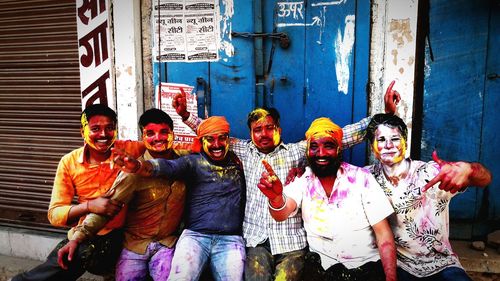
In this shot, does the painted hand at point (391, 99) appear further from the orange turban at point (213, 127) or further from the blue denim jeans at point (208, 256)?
the blue denim jeans at point (208, 256)

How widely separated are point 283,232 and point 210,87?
5.45 ft

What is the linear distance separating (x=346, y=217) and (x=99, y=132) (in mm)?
1954

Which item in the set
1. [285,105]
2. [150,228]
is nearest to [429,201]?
[285,105]

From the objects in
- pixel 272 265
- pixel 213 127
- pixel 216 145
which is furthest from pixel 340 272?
pixel 213 127

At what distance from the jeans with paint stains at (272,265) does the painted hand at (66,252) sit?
124 centimetres

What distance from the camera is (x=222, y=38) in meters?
3.72

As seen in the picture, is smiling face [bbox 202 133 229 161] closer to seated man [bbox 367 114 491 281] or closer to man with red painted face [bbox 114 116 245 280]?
man with red painted face [bbox 114 116 245 280]

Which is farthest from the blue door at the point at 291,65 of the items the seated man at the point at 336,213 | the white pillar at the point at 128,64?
the seated man at the point at 336,213

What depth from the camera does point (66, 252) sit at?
8.91ft

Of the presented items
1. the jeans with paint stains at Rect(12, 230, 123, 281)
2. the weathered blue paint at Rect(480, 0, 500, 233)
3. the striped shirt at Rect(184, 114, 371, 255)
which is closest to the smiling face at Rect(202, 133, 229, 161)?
the striped shirt at Rect(184, 114, 371, 255)

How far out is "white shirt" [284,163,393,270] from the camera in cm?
263

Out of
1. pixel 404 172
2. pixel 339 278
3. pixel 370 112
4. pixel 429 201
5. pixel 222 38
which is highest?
pixel 222 38

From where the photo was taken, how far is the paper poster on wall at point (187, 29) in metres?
3.72

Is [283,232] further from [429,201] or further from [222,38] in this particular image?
[222,38]
